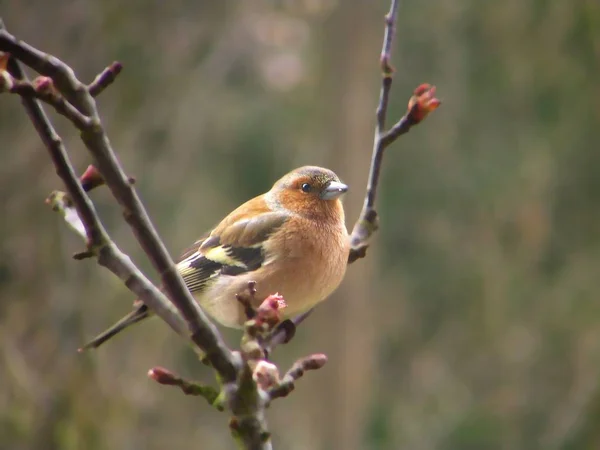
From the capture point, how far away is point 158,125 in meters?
6.26

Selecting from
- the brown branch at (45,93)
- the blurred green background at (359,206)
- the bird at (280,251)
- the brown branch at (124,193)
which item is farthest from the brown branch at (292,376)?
the blurred green background at (359,206)

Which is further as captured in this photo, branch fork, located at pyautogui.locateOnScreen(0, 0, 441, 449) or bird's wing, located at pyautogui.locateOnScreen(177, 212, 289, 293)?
bird's wing, located at pyautogui.locateOnScreen(177, 212, 289, 293)

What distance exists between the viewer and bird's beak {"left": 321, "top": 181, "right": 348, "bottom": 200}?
2829 mm

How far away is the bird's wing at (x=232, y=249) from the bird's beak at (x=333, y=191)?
21 centimetres

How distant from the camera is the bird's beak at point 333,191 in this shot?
2829 mm

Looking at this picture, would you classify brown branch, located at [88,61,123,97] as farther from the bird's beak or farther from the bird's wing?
the bird's wing

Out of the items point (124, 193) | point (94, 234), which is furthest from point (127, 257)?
point (124, 193)

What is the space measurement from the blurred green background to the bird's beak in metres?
2.12

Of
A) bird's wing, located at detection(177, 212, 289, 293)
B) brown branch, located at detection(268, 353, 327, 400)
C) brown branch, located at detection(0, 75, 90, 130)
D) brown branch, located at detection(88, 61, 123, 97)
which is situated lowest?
brown branch, located at detection(268, 353, 327, 400)

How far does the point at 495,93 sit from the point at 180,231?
2957 mm

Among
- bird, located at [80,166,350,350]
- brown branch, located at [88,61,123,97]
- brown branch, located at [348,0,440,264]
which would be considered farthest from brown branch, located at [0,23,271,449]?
bird, located at [80,166,350,350]

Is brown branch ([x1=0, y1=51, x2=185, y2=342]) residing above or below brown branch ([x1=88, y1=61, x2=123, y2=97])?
below

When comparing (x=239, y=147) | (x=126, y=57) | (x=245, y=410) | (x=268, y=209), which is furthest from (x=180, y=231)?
(x=245, y=410)

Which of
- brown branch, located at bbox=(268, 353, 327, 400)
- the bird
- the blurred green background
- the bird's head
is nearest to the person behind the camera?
brown branch, located at bbox=(268, 353, 327, 400)
